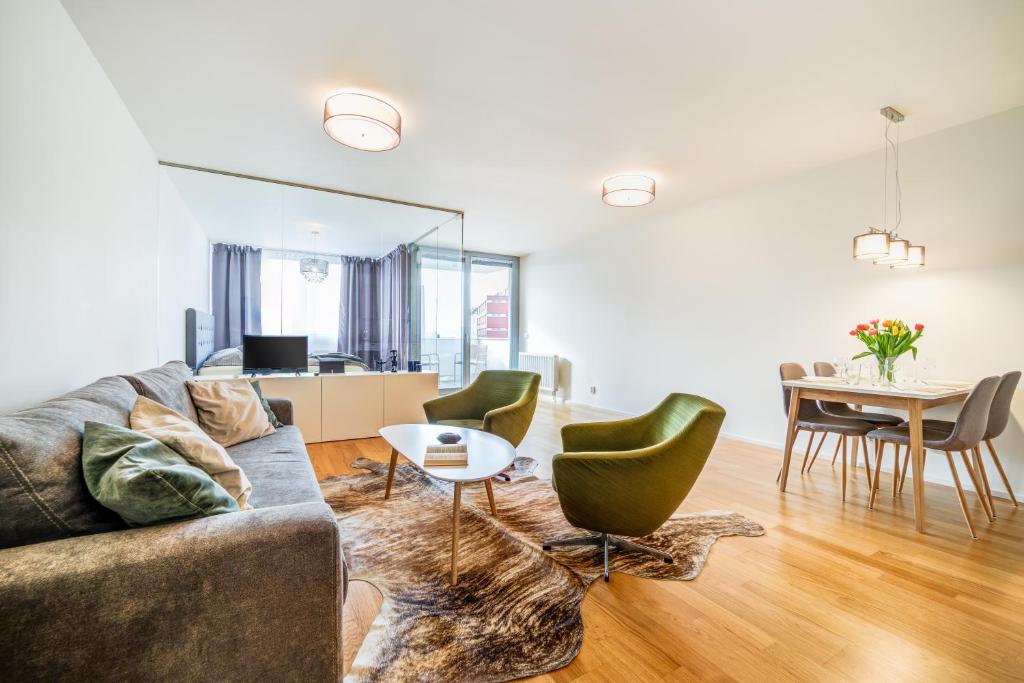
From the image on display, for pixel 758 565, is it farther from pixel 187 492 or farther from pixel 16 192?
pixel 16 192

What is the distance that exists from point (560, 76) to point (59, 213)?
2620 millimetres

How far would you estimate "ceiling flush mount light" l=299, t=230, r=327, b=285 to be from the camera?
458 cm

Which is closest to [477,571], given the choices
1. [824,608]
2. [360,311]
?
[824,608]

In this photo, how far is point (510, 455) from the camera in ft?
7.64

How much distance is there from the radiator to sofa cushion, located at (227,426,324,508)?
15.6ft

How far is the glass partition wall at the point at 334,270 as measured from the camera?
4430 mm

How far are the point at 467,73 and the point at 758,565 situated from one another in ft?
10.1

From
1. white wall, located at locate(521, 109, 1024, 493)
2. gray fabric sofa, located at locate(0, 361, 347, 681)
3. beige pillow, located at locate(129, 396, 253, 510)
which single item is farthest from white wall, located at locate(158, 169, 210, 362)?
white wall, located at locate(521, 109, 1024, 493)

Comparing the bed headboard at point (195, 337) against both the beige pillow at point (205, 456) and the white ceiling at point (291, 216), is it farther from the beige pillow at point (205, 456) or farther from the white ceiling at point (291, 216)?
the beige pillow at point (205, 456)

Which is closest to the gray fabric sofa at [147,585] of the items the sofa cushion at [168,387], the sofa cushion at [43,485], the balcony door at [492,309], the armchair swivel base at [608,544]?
the sofa cushion at [43,485]

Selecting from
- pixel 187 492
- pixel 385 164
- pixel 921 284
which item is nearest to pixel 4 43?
pixel 187 492

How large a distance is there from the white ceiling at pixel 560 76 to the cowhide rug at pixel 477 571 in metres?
2.61

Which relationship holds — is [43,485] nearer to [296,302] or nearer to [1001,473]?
[296,302]

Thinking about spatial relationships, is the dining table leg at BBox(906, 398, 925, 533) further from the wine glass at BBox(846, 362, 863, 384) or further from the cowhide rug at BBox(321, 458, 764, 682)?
the cowhide rug at BBox(321, 458, 764, 682)
